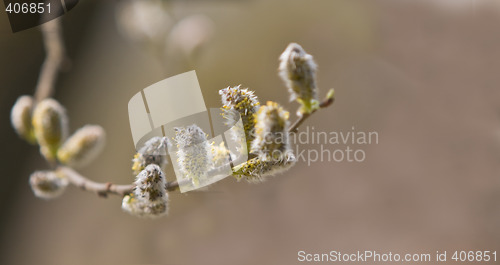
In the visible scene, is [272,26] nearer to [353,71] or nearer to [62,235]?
[353,71]

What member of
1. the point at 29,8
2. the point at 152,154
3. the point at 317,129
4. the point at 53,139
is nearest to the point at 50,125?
the point at 53,139

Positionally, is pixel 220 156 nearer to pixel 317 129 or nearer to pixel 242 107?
pixel 242 107

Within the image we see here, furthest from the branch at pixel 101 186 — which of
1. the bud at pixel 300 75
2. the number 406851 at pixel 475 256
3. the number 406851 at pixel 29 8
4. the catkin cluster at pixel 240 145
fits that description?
the number 406851 at pixel 475 256

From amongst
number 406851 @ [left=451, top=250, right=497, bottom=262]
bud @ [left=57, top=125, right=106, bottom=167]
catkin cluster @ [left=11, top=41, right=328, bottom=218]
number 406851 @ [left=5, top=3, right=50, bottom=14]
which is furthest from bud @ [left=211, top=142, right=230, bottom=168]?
number 406851 @ [left=451, top=250, right=497, bottom=262]

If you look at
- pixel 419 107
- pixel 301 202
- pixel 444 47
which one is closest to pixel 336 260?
pixel 301 202

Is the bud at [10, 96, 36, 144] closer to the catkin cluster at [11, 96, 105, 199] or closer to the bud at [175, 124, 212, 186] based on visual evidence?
the catkin cluster at [11, 96, 105, 199]

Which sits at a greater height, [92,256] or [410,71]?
[410,71]

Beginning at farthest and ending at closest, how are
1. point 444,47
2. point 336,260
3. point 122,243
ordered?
point 122,243 → point 444,47 → point 336,260
